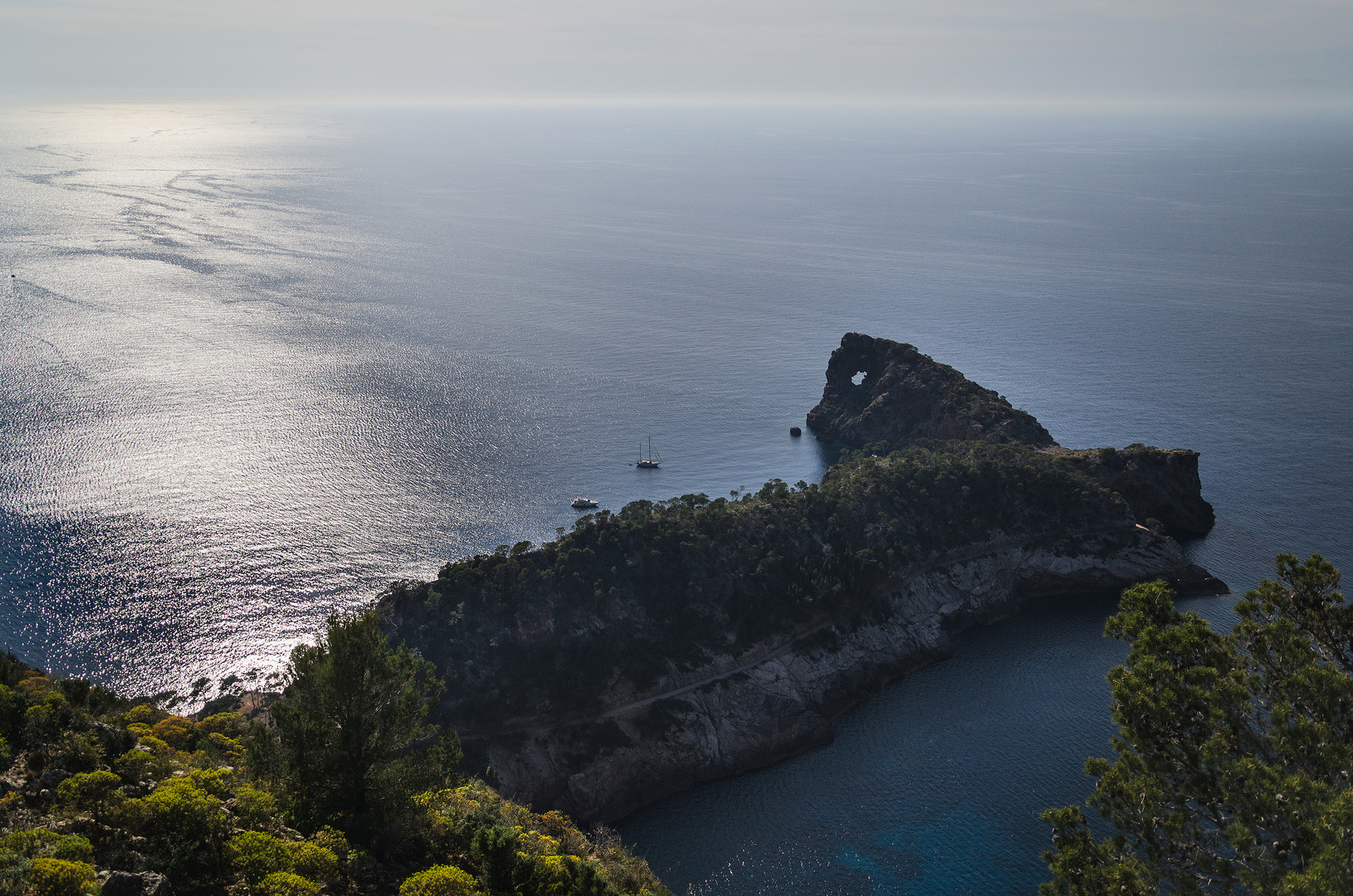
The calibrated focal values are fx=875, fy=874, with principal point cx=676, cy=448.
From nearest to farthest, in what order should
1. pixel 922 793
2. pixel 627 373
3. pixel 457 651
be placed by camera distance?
pixel 922 793 → pixel 457 651 → pixel 627 373

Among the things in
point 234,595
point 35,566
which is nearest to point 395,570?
point 234,595

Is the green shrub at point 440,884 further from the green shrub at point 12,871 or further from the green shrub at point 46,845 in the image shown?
the green shrub at point 12,871

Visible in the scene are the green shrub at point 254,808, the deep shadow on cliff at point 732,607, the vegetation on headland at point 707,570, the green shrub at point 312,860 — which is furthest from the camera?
the vegetation on headland at point 707,570

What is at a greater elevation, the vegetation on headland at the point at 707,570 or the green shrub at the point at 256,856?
the green shrub at the point at 256,856

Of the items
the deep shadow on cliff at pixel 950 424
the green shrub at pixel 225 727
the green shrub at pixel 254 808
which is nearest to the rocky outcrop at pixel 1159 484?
the deep shadow on cliff at pixel 950 424

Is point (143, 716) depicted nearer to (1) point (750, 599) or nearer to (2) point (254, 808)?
(2) point (254, 808)

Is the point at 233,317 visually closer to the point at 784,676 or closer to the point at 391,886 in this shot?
the point at 784,676
